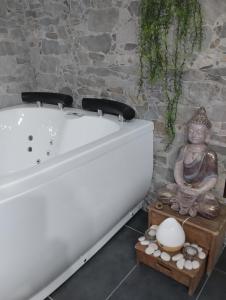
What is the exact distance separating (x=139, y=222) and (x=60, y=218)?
0.88 metres

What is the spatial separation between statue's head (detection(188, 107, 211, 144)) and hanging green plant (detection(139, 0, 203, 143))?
23cm

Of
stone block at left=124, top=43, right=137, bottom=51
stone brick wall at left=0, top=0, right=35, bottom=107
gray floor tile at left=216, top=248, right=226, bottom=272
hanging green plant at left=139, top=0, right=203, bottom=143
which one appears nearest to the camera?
hanging green plant at left=139, top=0, right=203, bottom=143

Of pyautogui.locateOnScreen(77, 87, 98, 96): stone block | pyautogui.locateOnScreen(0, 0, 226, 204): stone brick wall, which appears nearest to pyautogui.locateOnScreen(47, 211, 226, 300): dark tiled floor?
pyautogui.locateOnScreen(0, 0, 226, 204): stone brick wall

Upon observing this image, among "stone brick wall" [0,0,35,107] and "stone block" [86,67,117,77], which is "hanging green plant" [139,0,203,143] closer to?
"stone block" [86,67,117,77]

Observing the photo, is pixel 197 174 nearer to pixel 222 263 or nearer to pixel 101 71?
pixel 222 263

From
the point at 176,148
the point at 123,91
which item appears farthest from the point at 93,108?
the point at 176,148

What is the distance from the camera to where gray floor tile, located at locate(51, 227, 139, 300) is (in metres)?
1.35

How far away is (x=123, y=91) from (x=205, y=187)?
2.98ft

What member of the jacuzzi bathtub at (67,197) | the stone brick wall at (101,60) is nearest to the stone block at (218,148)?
the stone brick wall at (101,60)

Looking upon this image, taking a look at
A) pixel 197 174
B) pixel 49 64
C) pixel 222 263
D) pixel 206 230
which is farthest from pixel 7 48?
pixel 222 263

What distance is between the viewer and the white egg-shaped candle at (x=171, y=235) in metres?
1.33

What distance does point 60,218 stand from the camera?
3.83 feet

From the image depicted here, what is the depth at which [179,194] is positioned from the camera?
152cm

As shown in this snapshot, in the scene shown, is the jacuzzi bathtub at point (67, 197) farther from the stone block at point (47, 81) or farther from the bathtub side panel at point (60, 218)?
the stone block at point (47, 81)
